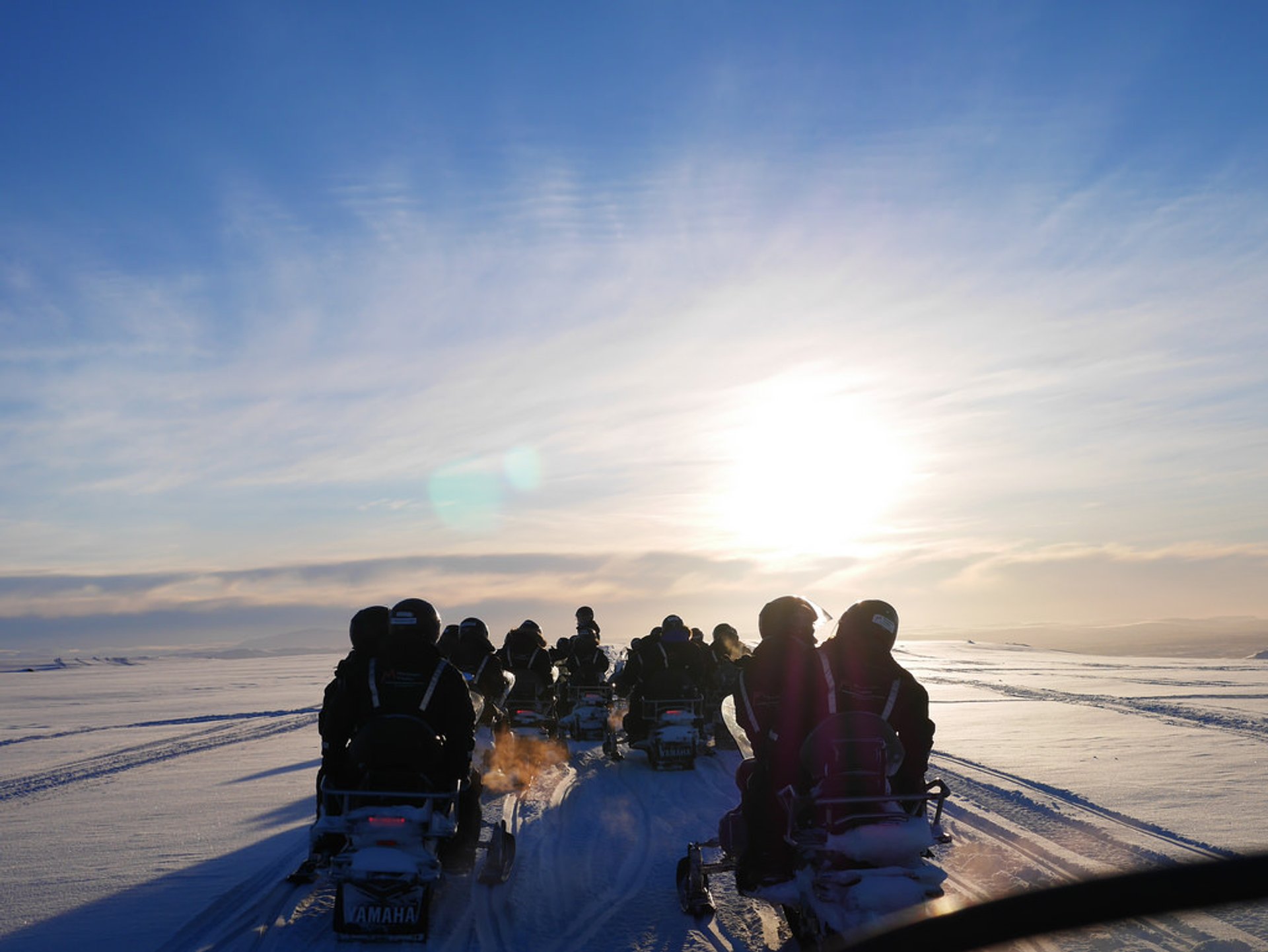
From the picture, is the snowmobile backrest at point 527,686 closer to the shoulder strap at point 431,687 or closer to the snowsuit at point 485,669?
the snowsuit at point 485,669

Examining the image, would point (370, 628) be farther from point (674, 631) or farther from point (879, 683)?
point (674, 631)

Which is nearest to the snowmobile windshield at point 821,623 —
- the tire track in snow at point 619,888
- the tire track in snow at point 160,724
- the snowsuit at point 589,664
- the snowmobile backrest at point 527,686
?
the tire track in snow at point 619,888

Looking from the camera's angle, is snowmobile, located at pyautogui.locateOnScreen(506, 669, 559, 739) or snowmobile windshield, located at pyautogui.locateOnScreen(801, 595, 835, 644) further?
snowmobile, located at pyautogui.locateOnScreen(506, 669, 559, 739)

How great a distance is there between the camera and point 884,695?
514 centimetres

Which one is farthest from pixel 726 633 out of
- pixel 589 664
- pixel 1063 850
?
pixel 1063 850

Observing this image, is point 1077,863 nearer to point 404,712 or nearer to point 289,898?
point 404,712

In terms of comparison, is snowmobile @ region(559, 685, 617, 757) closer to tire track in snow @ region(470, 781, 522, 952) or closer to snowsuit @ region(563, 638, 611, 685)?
snowsuit @ region(563, 638, 611, 685)

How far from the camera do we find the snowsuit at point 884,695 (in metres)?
5.13

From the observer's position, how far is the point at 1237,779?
9.75m

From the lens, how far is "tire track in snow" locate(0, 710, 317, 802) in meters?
11.5

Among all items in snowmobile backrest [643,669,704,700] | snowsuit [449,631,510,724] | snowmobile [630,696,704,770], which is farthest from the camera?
snowmobile backrest [643,669,704,700]

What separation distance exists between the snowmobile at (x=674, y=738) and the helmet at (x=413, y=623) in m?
6.91

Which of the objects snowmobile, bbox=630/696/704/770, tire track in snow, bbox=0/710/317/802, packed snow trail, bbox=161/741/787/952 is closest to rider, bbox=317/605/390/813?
packed snow trail, bbox=161/741/787/952

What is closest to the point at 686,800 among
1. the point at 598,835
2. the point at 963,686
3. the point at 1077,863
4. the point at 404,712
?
the point at 598,835
